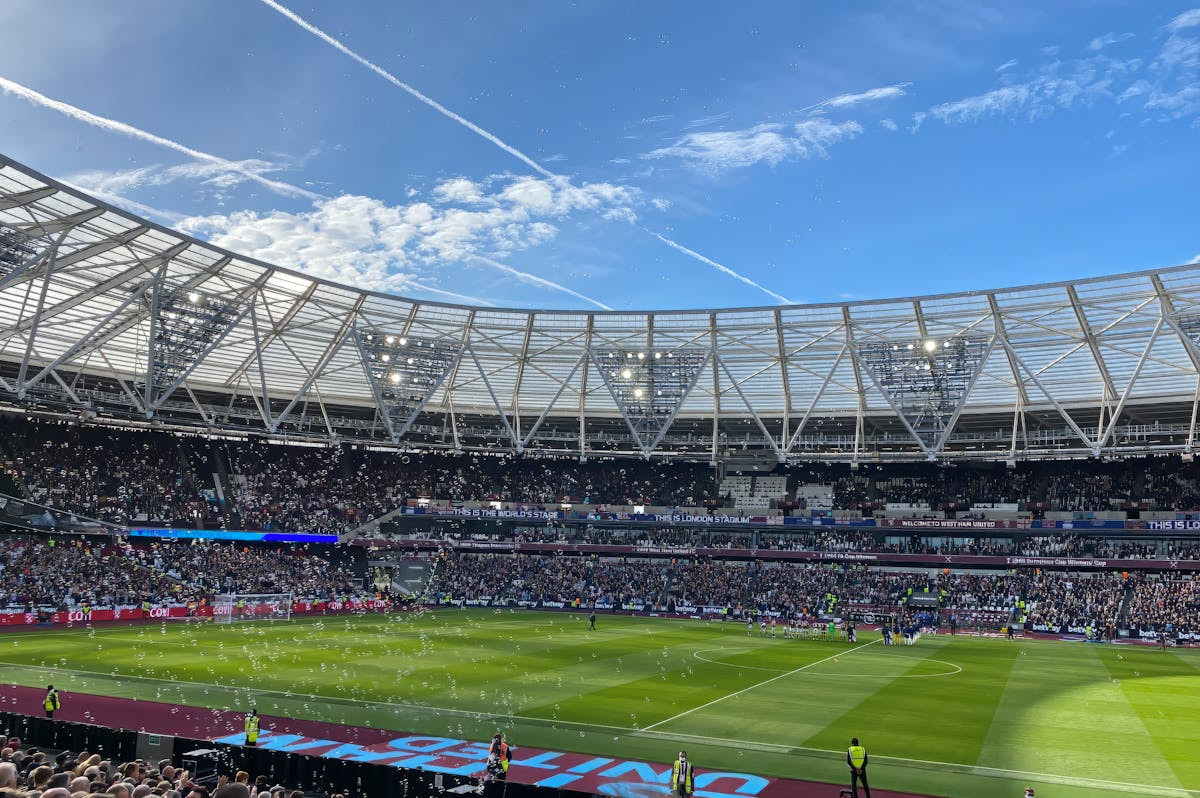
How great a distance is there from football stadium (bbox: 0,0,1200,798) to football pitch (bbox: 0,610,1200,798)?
24 centimetres

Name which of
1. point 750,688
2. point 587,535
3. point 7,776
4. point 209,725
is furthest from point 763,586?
point 7,776

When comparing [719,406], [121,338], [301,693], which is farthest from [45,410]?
[719,406]

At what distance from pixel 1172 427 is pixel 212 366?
226ft

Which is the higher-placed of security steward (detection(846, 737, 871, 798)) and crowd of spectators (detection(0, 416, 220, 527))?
crowd of spectators (detection(0, 416, 220, 527))

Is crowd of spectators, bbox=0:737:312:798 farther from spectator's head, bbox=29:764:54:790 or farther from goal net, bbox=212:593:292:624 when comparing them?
goal net, bbox=212:593:292:624

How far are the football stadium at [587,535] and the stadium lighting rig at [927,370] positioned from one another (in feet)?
0.80

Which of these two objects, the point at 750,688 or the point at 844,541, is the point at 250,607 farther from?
the point at 844,541

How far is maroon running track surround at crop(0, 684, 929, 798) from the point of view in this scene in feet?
63.7

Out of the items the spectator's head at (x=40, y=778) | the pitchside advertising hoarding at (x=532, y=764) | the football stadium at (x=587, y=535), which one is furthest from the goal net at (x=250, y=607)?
the spectator's head at (x=40, y=778)

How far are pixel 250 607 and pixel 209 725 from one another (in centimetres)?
3736

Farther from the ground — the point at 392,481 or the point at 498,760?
the point at 392,481

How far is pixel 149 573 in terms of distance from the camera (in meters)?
57.7

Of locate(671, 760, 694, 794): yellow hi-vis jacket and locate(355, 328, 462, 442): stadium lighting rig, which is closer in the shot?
locate(671, 760, 694, 794): yellow hi-vis jacket

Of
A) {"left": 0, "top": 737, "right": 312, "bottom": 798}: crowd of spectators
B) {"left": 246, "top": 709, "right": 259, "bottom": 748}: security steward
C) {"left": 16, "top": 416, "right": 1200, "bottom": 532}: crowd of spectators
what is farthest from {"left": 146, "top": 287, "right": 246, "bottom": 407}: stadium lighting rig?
{"left": 0, "top": 737, "right": 312, "bottom": 798}: crowd of spectators
